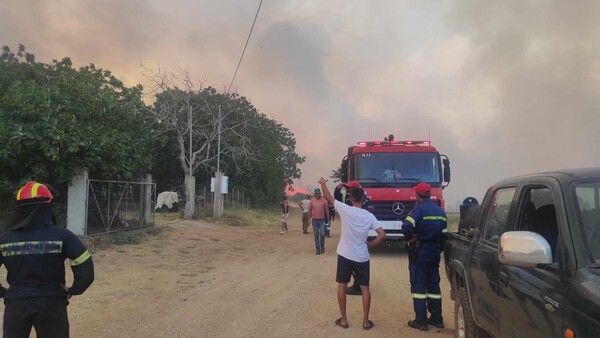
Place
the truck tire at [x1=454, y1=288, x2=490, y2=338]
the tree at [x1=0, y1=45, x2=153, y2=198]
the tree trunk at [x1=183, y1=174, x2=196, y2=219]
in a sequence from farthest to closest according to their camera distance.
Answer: the tree trunk at [x1=183, y1=174, x2=196, y2=219]
the tree at [x1=0, y1=45, x2=153, y2=198]
the truck tire at [x1=454, y1=288, x2=490, y2=338]

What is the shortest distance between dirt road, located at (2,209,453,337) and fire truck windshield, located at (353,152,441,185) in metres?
2.09

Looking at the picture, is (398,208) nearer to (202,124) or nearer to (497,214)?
(497,214)

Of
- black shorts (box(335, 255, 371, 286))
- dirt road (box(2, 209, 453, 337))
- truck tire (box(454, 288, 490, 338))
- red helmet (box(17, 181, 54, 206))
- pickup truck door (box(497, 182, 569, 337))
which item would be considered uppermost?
red helmet (box(17, 181, 54, 206))

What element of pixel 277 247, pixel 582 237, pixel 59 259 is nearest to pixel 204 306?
pixel 59 259

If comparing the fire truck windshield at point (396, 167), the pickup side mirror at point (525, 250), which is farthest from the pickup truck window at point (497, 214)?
the fire truck windshield at point (396, 167)

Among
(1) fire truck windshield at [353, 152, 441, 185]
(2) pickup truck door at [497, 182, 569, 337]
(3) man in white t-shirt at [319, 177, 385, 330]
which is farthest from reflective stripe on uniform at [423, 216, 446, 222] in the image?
(1) fire truck windshield at [353, 152, 441, 185]

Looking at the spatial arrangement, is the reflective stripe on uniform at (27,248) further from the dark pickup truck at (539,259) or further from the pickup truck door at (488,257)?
the pickup truck door at (488,257)

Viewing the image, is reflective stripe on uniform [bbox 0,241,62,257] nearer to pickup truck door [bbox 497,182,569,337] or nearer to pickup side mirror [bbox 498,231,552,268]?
pickup side mirror [bbox 498,231,552,268]

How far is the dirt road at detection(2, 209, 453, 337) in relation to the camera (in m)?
5.89

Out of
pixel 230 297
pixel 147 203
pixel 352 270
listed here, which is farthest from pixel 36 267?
pixel 147 203

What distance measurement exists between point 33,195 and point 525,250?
3083mm

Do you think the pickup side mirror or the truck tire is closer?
the pickup side mirror

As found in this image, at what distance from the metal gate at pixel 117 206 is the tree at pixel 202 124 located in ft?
23.7

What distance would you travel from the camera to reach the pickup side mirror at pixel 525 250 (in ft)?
8.34
